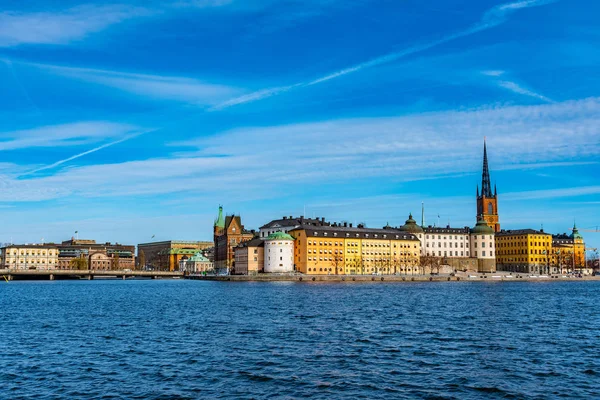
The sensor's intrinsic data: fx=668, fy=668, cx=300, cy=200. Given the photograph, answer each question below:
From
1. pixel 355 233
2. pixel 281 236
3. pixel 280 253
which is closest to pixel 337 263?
pixel 355 233

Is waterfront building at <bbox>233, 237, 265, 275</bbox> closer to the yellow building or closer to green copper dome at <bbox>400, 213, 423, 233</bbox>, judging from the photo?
the yellow building

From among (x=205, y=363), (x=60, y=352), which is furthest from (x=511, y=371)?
(x=60, y=352)

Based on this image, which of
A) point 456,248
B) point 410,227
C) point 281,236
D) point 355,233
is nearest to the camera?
point 281,236

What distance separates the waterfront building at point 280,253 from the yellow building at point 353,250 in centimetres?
289

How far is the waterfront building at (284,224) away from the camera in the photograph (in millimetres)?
175450

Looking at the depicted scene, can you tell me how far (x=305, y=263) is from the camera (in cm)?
15962

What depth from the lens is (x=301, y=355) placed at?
33.7 m

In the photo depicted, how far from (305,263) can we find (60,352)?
4939 inches

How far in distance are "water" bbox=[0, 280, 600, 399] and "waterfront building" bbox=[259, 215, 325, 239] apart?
11810 cm

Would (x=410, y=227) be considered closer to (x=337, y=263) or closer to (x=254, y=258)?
(x=337, y=263)

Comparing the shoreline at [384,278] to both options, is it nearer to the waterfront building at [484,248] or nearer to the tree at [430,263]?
the tree at [430,263]

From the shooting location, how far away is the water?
2620 centimetres

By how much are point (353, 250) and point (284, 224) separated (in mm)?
21130

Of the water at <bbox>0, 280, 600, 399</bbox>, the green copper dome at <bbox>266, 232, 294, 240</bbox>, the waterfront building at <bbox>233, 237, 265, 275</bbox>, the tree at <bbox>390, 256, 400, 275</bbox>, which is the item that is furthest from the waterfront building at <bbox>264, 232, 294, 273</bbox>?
the water at <bbox>0, 280, 600, 399</bbox>
